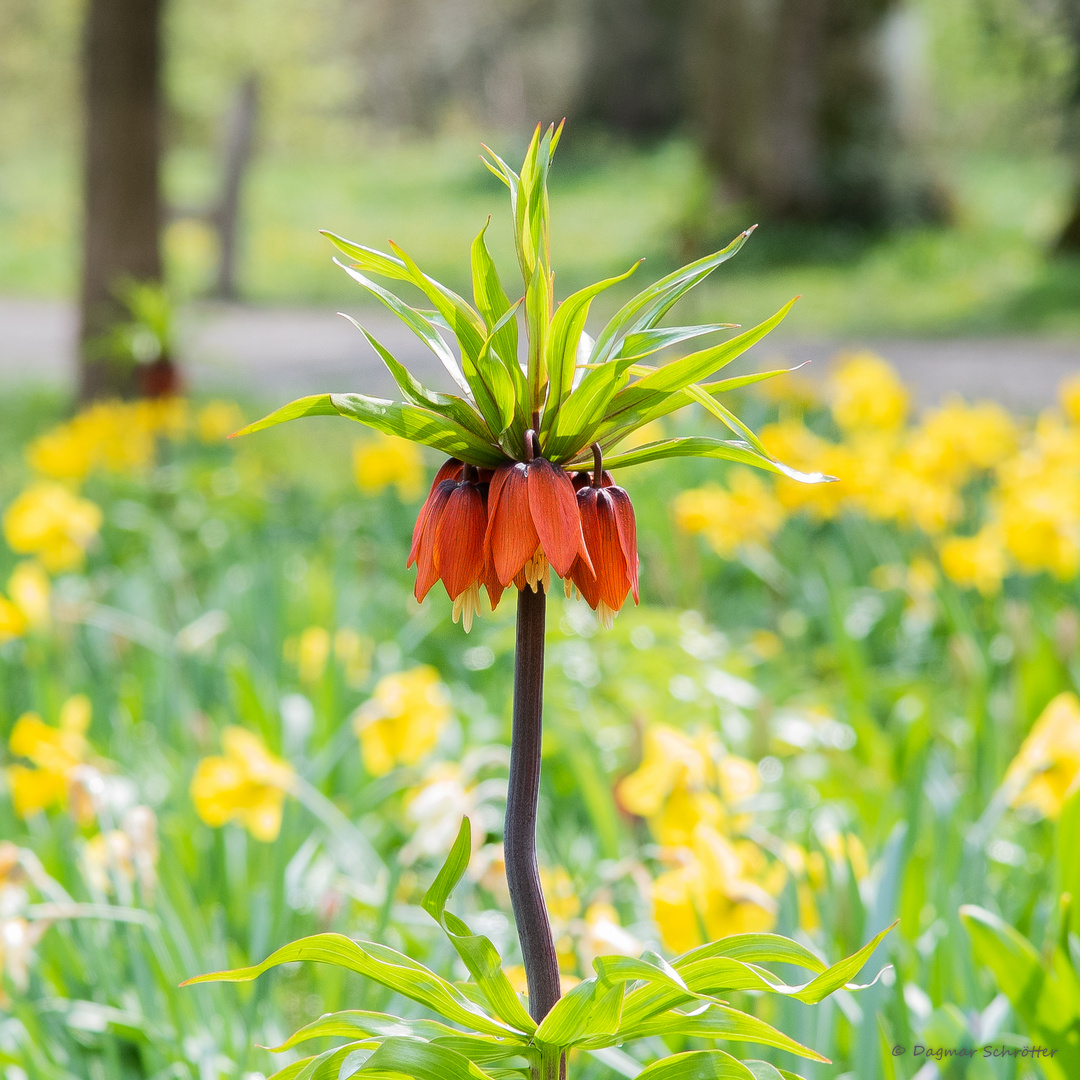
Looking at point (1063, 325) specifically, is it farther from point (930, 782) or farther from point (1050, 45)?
point (930, 782)

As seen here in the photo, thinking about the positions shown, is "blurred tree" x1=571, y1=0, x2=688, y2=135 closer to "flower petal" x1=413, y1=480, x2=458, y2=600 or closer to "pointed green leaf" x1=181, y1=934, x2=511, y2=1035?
"flower petal" x1=413, y1=480, x2=458, y2=600

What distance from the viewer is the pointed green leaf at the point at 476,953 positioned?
0.67m

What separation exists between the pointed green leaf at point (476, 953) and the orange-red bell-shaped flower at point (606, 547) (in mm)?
160

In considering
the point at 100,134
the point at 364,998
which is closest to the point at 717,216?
the point at 100,134

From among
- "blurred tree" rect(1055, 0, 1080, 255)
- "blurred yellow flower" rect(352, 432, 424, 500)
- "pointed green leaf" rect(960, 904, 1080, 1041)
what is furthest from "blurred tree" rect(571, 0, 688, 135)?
"pointed green leaf" rect(960, 904, 1080, 1041)

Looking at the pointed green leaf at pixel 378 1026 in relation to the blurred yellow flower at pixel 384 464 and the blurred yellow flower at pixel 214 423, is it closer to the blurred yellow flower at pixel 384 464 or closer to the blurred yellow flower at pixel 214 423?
the blurred yellow flower at pixel 384 464

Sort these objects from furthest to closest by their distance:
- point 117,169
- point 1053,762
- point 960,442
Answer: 1. point 117,169
2. point 960,442
3. point 1053,762

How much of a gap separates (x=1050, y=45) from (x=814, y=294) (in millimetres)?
2996

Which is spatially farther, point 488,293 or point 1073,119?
point 1073,119

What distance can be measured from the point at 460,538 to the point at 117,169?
6029 millimetres

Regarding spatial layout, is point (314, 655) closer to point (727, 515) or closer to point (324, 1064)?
point (727, 515)

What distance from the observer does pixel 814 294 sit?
11945 millimetres

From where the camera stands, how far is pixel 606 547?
0.68 meters

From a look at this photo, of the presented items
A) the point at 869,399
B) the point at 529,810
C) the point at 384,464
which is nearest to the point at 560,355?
the point at 529,810
